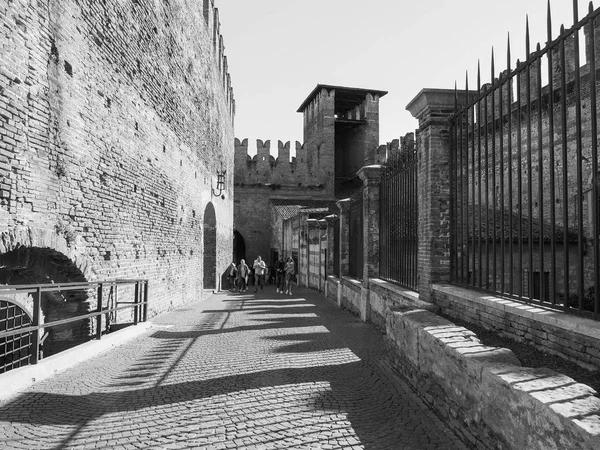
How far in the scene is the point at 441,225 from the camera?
19.0ft

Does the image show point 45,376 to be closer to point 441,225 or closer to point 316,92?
point 441,225

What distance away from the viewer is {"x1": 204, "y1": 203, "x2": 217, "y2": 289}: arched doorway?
58.5 feet

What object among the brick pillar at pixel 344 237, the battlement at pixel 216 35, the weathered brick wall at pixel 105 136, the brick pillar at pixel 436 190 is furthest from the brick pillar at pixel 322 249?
the brick pillar at pixel 436 190

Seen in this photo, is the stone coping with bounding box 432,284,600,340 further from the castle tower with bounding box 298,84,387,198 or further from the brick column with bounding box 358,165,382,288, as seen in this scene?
the castle tower with bounding box 298,84,387,198

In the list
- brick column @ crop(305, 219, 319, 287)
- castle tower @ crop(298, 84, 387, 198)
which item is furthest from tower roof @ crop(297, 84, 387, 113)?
brick column @ crop(305, 219, 319, 287)

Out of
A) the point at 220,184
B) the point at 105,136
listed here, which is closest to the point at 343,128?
the point at 220,184

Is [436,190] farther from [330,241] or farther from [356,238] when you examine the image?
[330,241]

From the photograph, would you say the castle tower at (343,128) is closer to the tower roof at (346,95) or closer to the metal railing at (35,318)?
the tower roof at (346,95)

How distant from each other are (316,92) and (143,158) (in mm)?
24061

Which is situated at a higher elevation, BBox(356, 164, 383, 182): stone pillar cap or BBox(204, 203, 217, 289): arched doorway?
BBox(356, 164, 383, 182): stone pillar cap

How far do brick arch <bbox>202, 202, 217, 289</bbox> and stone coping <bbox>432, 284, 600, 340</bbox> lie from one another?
13.7m

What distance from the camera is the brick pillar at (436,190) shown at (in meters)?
5.73

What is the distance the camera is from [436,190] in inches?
229

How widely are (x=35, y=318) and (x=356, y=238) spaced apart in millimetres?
7724
